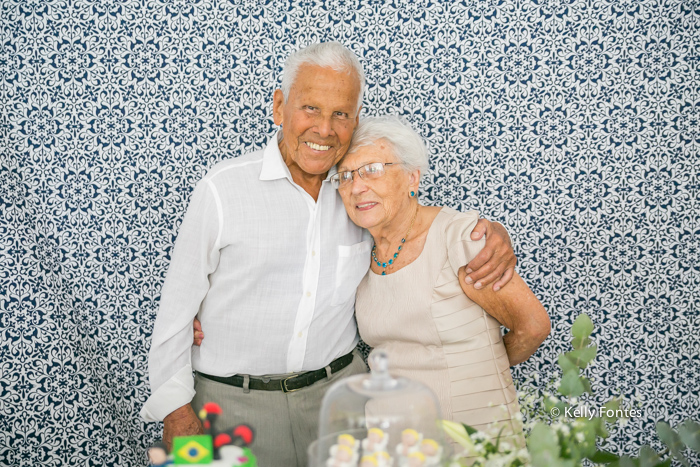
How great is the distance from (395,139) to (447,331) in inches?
27.5

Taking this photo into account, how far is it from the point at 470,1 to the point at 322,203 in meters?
1.25

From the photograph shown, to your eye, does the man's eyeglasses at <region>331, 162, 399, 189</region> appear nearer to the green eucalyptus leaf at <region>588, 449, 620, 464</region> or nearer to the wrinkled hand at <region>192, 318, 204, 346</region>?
the wrinkled hand at <region>192, 318, 204, 346</region>

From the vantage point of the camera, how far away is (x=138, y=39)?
2.31m

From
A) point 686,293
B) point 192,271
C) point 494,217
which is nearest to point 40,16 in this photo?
point 192,271

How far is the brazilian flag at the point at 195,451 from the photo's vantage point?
3.38 ft

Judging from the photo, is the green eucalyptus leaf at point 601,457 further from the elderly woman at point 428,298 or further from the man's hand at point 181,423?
the man's hand at point 181,423

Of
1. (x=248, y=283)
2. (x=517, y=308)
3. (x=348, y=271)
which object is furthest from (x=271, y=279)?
(x=517, y=308)

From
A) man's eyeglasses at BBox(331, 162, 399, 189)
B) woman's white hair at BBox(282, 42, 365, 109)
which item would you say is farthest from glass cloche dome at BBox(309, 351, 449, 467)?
woman's white hair at BBox(282, 42, 365, 109)

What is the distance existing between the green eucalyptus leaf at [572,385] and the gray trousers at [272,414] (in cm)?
104

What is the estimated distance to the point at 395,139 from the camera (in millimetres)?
1916

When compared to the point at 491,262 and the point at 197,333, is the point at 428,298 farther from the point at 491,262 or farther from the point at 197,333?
the point at 197,333

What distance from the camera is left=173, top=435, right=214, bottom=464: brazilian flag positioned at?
3.38ft

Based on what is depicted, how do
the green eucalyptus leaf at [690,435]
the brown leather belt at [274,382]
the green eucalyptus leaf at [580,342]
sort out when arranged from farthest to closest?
the brown leather belt at [274,382], the green eucalyptus leaf at [580,342], the green eucalyptus leaf at [690,435]

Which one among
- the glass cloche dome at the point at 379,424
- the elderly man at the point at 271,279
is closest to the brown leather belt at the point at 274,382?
the elderly man at the point at 271,279
